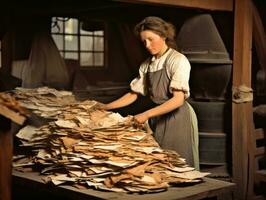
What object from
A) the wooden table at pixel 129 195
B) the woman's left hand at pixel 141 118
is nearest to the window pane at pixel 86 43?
the woman's left hand at pixel 141 118

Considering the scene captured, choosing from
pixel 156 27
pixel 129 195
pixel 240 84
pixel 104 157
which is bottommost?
pixel 129 195

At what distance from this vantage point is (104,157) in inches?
146

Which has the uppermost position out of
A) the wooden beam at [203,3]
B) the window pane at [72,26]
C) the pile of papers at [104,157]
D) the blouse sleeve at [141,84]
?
the wooden beam at [203,3]

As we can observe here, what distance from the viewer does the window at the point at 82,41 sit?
30.5ft

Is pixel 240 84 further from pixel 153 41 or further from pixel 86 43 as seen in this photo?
pixel 86 43

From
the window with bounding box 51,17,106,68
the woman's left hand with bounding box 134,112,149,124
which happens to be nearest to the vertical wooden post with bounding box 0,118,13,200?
the woman's left hand with bounding box 134,112,149,124

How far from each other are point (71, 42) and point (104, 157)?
6.08 metres

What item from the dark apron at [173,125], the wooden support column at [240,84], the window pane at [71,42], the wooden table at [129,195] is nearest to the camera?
the wooden table at [129,195]

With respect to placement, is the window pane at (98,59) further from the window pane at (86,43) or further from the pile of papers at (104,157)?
the pile of papers at (104,157)

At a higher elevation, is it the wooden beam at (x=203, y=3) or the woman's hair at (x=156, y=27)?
the wooden beam at (x=203, y=3)

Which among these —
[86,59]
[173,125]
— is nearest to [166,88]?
[173,125]

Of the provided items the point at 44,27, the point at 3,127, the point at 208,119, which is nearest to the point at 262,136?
the point at 208,119

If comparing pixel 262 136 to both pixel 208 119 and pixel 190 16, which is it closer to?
pixel 208 119

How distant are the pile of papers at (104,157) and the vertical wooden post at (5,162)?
48cm
